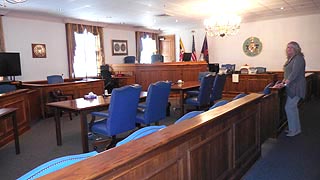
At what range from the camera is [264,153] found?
370 cm

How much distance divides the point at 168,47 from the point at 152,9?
18.1 ft

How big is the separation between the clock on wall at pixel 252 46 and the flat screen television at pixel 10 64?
803 cm

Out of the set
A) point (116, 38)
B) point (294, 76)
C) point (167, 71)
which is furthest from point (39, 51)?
point (294, 76)

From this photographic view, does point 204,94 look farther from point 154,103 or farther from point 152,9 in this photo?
point 152,9

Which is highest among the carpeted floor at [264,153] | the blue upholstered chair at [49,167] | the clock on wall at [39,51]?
the clock on wall at [39,51]

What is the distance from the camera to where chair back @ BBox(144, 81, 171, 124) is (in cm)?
415

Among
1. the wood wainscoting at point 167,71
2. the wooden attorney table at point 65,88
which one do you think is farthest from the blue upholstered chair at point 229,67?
the wooden attorney table at point 65,88

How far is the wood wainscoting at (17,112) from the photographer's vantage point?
4520 millimetres

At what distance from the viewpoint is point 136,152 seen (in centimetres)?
135

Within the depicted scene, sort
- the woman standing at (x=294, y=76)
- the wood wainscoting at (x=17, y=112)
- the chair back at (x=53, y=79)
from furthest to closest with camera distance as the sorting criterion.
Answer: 1. the chair back at (x=53, y=79)
2. the wood wainscoting at (x=17, y=112)
3. the woman standing at (x=294, y=76)

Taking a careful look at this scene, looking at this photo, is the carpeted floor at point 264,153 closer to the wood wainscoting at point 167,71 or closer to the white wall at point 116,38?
the wood wainscoting at point 167,71

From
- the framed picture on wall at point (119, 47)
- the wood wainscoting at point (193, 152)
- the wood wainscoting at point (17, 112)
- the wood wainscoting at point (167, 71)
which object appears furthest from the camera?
the framed picture on wall at point (119, 47)

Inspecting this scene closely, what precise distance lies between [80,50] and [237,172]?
8.12 m

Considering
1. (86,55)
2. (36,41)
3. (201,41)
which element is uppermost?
(201,41)
